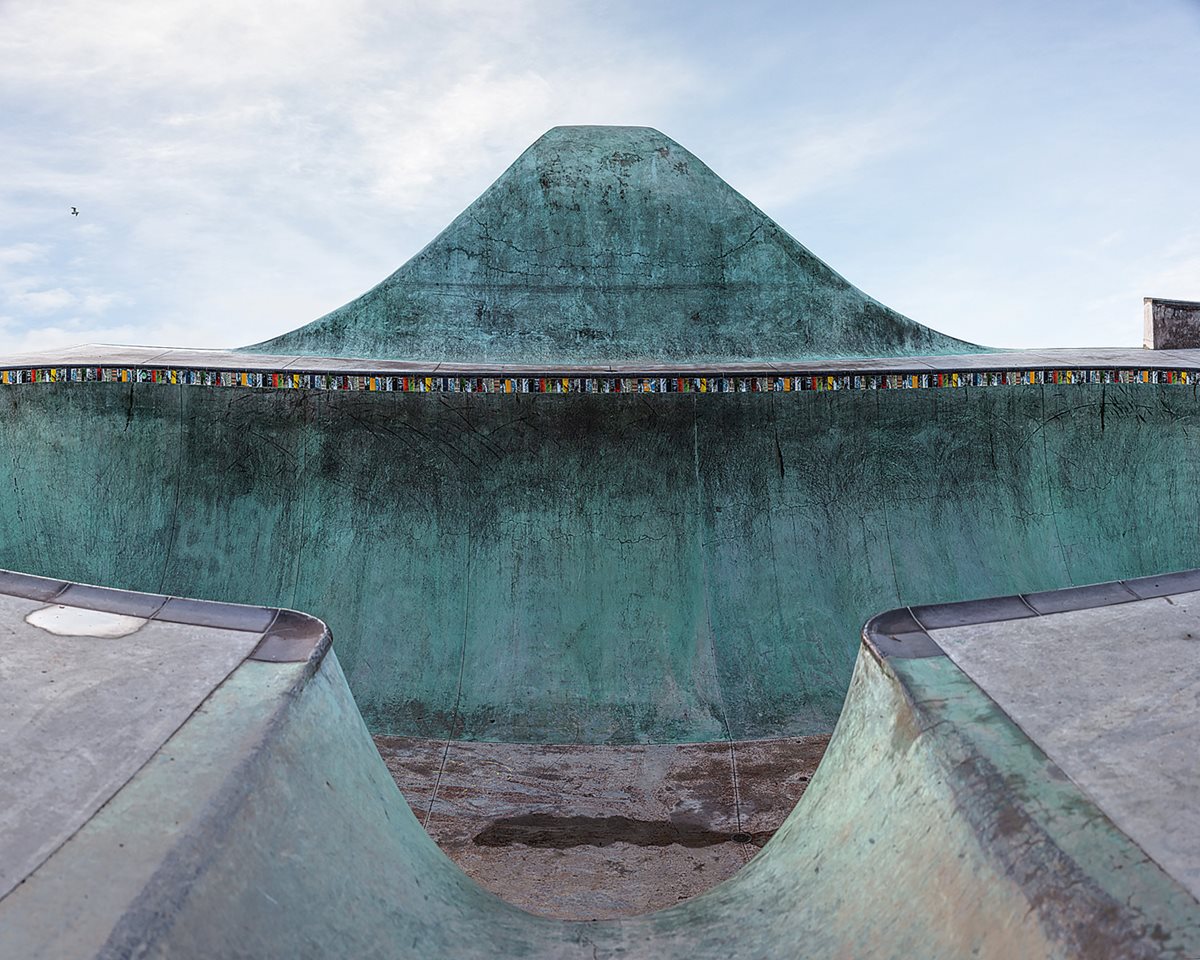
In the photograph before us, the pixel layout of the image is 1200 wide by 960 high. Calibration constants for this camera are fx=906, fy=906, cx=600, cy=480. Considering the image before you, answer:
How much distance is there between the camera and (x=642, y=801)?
195 inches

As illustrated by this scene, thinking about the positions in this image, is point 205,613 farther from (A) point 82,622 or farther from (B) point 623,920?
(B) point 623,920

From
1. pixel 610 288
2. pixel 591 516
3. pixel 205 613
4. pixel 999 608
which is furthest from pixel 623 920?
pixel 610 288

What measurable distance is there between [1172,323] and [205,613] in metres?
10.5

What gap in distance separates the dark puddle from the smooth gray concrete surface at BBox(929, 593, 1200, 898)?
1.95 m

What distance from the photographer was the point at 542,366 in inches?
316

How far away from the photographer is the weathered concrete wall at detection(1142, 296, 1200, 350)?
32.7 feet

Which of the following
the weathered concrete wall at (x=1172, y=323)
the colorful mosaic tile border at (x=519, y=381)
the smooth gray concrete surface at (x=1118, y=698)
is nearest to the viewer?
the smooth gray concrete surface at (x=1118, y=698)

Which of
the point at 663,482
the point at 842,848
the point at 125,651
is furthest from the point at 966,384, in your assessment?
the point at 125,651

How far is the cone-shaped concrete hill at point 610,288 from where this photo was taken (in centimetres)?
923

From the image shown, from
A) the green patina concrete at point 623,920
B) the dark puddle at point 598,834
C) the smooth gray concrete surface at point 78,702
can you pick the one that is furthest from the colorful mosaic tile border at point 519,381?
the green patina concrete at point 623,920

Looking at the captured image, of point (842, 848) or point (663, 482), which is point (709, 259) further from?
point (842, 848)

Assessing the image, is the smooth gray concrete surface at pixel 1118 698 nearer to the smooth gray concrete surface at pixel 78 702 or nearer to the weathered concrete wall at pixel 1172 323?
the smooth gray concrete surface at pixel 78 702

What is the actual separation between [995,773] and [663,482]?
15.0 feet

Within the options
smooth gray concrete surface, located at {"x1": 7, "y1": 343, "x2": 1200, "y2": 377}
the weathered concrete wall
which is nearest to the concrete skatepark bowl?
smooth gray concrete surface, located at {"x1": 7, "y1": 343, "x2": 1200, "y2": 377}
